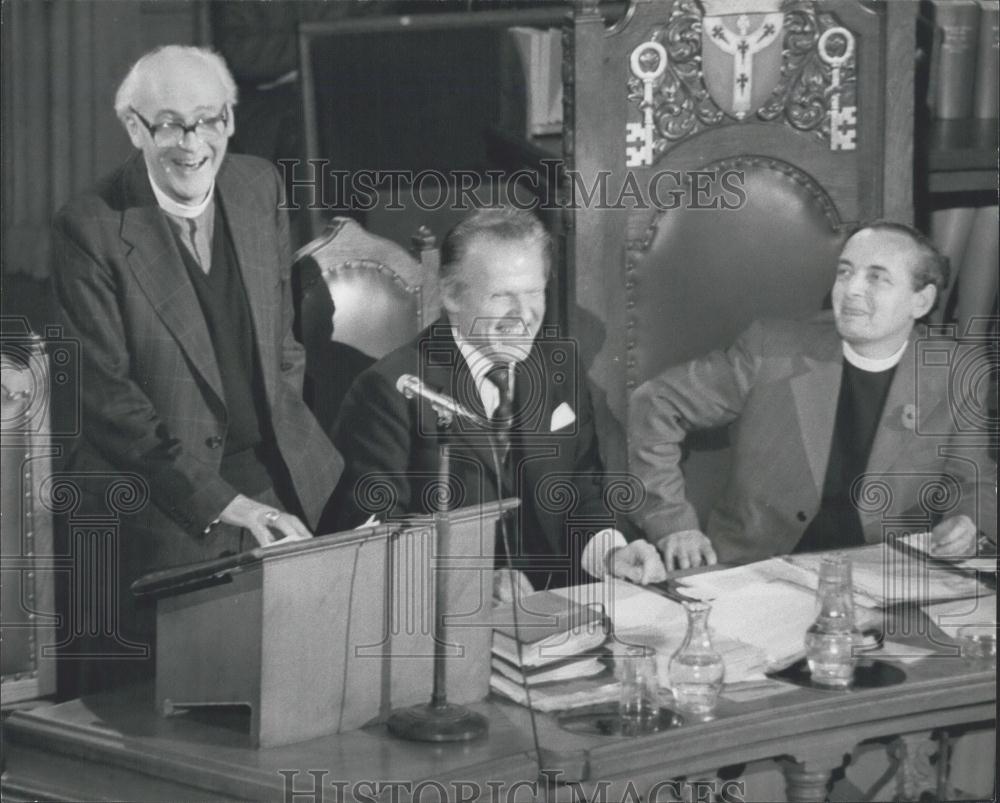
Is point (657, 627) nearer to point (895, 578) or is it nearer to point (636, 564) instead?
point (636, 564)

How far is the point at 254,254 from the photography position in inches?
129

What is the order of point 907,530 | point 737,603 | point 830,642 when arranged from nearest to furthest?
point 830,642 < point 737,603 < point 907,530

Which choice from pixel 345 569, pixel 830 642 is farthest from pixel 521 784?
pixel 830 642

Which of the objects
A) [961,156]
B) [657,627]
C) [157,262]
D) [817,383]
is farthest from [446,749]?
[961,156]

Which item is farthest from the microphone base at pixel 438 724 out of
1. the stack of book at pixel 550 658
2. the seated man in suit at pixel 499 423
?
the seated man in suit at pixel 499 423

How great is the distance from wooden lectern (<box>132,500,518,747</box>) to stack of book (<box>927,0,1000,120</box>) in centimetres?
142

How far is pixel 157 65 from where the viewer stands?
321 cm

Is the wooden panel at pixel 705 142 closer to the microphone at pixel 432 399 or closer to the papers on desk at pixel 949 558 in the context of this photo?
the microphone at pixel 432 399

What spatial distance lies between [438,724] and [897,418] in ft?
4.35

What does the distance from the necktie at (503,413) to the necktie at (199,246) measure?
62 cm

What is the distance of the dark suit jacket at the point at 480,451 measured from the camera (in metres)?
3.31

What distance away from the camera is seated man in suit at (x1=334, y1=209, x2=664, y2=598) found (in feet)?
10.9

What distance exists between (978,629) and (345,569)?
1387mm

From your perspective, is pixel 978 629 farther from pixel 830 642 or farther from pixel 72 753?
pixel 72 753
